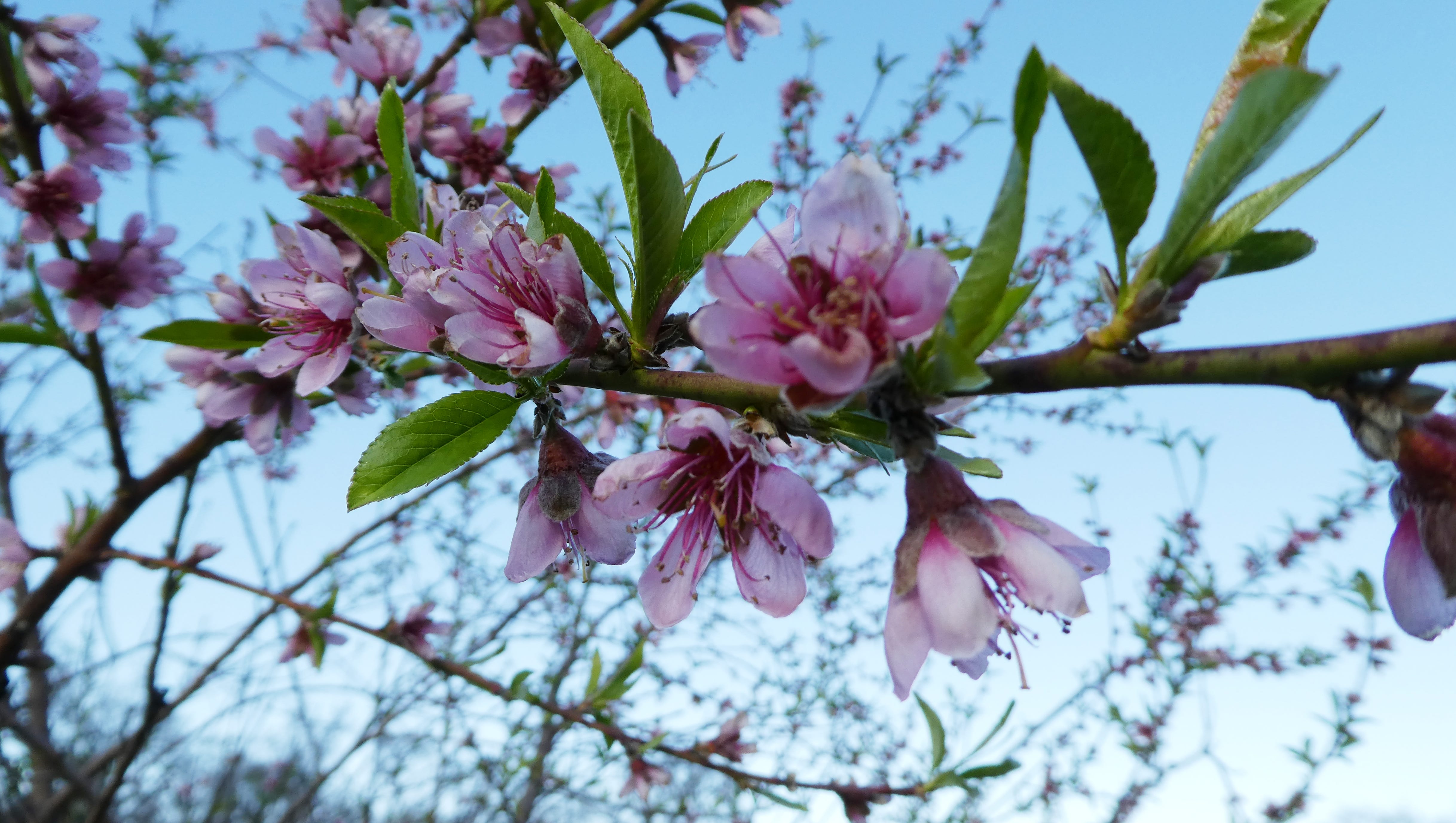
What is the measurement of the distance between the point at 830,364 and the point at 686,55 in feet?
6.20

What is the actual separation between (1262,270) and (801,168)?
3.10 metres

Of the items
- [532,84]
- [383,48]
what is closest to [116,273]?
[383,48]

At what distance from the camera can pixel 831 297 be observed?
0.72 meters

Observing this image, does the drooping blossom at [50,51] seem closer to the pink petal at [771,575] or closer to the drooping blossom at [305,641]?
the drooping blossom at [305,641]

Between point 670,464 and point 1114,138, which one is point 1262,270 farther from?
point 670,464

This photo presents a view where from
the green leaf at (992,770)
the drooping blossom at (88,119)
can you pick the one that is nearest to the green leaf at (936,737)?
the green leaf at (992,770)

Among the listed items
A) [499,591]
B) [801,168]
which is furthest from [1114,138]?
[499,591]

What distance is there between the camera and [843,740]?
4336 millimetres

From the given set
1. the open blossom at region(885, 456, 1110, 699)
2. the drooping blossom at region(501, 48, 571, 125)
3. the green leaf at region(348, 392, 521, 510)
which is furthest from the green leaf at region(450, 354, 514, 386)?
the drooping blossom at region(501, 48, 571, 125)

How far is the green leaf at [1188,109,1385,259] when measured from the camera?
677mm

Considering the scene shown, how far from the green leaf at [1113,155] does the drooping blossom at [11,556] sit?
2.50 meters

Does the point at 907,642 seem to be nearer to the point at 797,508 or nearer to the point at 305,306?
the point at 797,508

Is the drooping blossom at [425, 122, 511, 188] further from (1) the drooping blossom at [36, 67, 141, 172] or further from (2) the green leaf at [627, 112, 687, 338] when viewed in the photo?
(2) the green leaf at [627, 112, 687, 338]

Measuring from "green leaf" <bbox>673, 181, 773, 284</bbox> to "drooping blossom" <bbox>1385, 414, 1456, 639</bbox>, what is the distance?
629 millimetres
